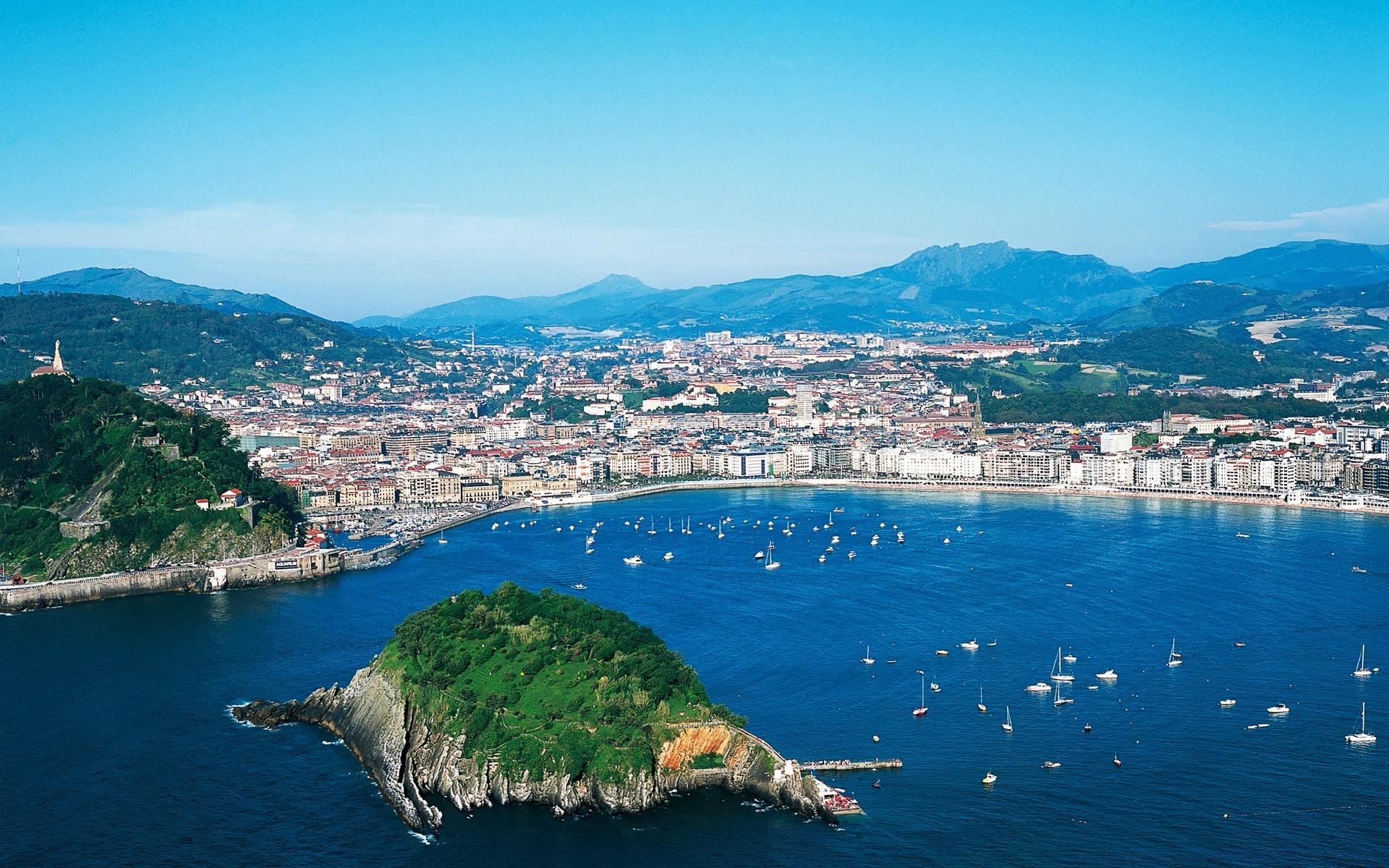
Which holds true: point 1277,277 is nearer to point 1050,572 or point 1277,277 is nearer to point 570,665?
point 1050,572

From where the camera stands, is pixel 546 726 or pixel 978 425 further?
pixel 978 425

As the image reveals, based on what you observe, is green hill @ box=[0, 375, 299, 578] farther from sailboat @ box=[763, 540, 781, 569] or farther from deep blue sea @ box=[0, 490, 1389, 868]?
sailboat @ box=[763, 540, 781, 569]

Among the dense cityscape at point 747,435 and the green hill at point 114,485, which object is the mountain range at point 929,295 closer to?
the dense cityscape at point 747,435

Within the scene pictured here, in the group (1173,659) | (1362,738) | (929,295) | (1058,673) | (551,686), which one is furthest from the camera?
(929,295)

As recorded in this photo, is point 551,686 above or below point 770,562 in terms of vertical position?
above

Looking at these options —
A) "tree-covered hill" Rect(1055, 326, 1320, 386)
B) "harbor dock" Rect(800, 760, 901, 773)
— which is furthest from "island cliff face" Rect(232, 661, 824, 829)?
"tree-covered hill" Rect(1055, 326, 1320, 386)

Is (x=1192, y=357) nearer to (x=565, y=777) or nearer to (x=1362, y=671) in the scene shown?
(x=1362, y=671)

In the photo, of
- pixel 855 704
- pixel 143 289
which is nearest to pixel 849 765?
pixel 855 704

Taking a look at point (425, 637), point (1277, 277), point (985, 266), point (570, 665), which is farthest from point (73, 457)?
point (985, 266)
